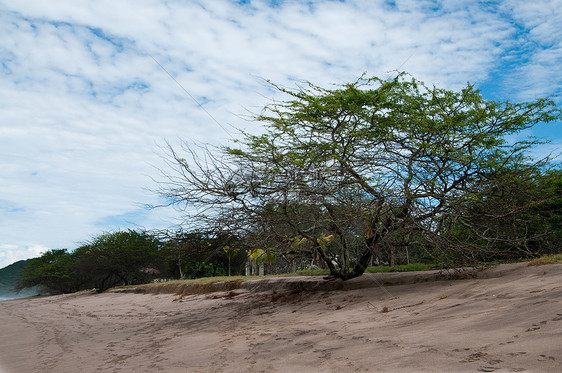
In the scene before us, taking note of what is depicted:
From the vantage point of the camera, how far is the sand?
3350mm

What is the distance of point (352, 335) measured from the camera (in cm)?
480

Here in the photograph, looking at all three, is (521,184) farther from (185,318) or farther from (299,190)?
(185,318)

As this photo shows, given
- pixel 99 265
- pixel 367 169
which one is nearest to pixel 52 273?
pixel 99 265

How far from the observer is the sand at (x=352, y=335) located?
3.35m

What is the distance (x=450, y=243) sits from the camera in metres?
8.18

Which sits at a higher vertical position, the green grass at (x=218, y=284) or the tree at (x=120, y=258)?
the tree at (x=120, y=258)

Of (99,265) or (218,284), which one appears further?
(99,265)

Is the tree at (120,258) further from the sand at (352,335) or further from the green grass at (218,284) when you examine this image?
the sand at (352,335)

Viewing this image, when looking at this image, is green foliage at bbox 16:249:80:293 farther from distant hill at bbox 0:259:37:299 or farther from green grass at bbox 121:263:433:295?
green grass at bbox 121:263:433:295

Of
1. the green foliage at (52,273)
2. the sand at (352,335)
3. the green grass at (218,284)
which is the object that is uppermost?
the green foliage at (52,273)

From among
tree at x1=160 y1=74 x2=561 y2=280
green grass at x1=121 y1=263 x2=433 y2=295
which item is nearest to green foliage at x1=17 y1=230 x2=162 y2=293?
green grass at x1=121 y1=263 x2=433 y2=295

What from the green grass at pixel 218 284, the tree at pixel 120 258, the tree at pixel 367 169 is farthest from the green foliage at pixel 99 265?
the tree at pixel 367 169

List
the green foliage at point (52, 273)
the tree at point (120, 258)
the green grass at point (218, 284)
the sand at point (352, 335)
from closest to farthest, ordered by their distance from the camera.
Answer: the sand at point (352, 335)
the green grass at point (218, 284)
the tree at point (120, 258)
the green foliage at point (52, 273)

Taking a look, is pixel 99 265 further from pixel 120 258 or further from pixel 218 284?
pixel 218 284
